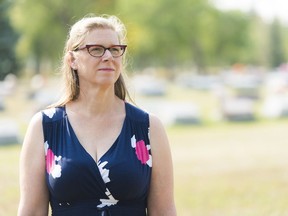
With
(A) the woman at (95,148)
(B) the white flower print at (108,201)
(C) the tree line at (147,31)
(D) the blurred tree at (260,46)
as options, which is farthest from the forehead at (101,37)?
(D) the blurred tree at (260,46)

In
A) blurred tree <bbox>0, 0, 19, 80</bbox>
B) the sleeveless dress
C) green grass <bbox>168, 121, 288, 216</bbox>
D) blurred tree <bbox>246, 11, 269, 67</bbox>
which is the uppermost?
blurred tree <bbox>246, 11, 269, 67</bbox>

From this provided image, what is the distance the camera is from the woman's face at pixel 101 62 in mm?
3189

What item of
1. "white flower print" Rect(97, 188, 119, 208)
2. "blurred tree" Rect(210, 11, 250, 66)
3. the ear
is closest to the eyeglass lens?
the ear

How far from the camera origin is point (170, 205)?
11.0 ft

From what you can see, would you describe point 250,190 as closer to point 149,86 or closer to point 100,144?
point 100,144

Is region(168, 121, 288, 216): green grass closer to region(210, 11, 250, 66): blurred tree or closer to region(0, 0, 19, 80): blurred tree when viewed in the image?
region(0, 0, 19, 80): blurred tree

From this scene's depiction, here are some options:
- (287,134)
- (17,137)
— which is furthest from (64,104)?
(287,134)

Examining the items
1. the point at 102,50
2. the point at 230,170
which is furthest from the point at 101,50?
the point at 230,170

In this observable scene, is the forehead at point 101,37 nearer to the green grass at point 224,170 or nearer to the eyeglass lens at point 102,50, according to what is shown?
the eyeglass lens at point 102,50

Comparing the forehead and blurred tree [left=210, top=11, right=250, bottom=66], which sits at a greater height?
blurred tree [left=210, top=11, right=250, bottom=66]

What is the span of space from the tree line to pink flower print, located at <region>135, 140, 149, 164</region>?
28.2 metres

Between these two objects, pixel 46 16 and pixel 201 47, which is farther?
pixel 201 47

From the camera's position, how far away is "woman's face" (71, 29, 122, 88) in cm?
319

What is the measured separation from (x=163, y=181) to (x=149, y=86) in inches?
1050
